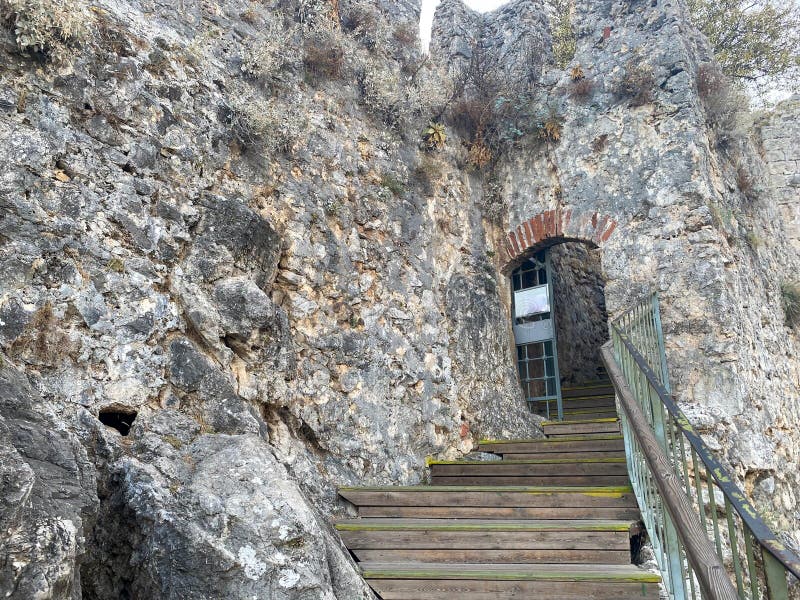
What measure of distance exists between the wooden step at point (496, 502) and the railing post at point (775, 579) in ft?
8.48

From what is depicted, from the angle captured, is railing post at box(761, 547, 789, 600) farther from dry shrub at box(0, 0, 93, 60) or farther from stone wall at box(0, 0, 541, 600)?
dry shrub at box(0, 0, 93, 60)

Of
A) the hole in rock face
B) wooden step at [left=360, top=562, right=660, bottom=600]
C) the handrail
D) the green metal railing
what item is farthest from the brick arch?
the hole in rock face

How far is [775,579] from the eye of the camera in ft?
6.15

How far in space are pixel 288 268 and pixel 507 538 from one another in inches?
107

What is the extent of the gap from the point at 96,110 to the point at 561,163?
523 centimetres

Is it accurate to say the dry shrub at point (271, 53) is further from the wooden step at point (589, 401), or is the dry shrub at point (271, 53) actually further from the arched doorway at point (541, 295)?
the wooden step at point (589, 401)

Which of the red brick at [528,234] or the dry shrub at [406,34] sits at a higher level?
the dry shrub at [406,34]

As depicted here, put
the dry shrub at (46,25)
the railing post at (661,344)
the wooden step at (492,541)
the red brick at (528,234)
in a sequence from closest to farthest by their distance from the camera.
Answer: the wooden step at (492,541)
the dry shrub at (46,25)
the railing post at (661,344)
the red brick at (528,234)

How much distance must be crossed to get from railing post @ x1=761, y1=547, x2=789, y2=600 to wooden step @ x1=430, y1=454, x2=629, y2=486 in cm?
338

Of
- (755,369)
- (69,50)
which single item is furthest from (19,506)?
(755,369)

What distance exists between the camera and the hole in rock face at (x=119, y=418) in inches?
146

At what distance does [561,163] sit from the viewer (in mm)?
7781

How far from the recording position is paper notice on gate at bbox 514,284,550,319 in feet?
26.0

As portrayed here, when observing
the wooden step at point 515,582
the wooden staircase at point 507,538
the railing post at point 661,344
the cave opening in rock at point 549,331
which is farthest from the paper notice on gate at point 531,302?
the wooden step at point 515,582
